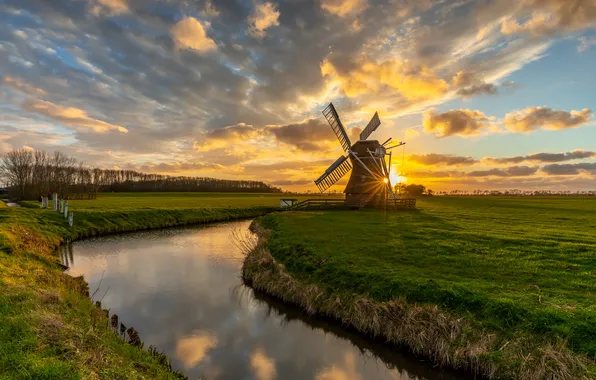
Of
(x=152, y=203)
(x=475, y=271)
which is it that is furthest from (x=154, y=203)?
(x=475, y=271)

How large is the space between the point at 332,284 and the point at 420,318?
14.0 feet

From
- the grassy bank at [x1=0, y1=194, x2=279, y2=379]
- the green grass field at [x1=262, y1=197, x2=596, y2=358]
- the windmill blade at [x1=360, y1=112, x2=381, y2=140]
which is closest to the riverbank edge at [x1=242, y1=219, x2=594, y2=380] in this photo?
the green grass field at [x1=262, y1=197, x2=596, y2=358]

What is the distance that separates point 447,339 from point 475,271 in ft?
17.7

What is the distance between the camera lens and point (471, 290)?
36.8ft

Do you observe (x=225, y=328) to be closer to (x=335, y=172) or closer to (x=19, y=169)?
(x=335, y=172)

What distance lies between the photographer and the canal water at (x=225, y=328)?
31.8ft

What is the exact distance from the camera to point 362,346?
35.8 feet

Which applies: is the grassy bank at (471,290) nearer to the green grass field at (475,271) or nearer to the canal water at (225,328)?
the green grass field at (475,271)

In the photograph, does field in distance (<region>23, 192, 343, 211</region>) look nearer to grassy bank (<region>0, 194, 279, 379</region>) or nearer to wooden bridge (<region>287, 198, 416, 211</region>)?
wooden bridge (<region>287, 198, 416, 211</region>)

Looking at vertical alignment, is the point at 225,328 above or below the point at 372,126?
below

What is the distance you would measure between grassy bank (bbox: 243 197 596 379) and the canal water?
0.96 m

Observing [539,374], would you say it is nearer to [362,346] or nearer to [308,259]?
[362,346]

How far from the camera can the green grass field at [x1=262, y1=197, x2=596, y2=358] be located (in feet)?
31.5

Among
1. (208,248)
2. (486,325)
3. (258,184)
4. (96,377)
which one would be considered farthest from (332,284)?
(258,184)
